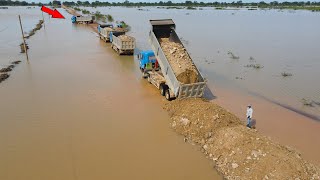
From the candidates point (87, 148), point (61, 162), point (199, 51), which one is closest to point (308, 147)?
point (87, 148)

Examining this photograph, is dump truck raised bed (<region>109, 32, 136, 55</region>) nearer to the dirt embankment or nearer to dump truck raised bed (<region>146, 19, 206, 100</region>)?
→ dump truck raised bed (<region>146, 19, 206, 100</region>)

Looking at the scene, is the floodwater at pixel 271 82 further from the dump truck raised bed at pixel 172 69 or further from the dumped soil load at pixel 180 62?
the dumped soil load at pixel 180 62

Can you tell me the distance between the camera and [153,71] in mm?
16141

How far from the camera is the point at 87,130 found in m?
10.5

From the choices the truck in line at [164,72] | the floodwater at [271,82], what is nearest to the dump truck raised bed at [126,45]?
the floodwater at [271,82]

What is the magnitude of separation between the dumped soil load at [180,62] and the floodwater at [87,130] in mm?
1799

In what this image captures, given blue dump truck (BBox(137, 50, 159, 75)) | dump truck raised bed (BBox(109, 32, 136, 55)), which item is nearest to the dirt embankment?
blue dump truck (BBox(137, 50, 159, 75))

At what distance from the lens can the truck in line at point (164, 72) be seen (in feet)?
40.2

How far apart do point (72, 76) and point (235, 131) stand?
1135 cm

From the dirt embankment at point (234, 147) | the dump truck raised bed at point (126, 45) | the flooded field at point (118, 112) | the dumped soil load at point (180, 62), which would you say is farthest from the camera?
the dump truck raised bed at point (126, 45)

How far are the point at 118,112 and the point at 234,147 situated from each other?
553cm

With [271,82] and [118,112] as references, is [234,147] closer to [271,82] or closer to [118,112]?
[118,112]

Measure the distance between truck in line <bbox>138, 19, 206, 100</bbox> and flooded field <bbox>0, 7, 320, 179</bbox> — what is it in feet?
2.29

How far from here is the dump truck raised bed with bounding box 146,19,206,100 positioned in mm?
12320
